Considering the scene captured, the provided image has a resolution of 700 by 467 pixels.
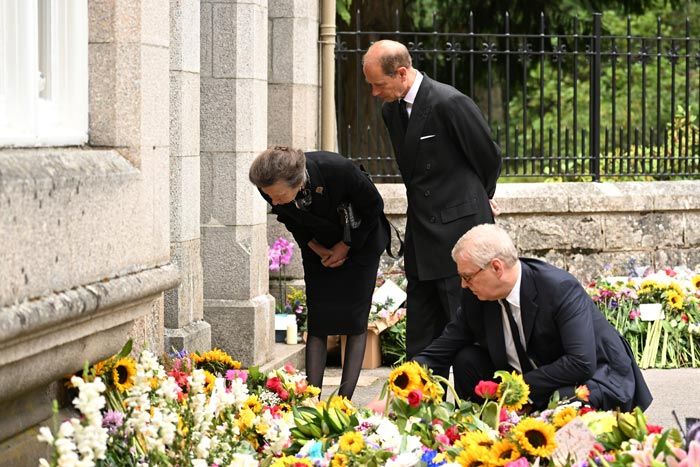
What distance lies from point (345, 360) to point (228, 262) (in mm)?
1341

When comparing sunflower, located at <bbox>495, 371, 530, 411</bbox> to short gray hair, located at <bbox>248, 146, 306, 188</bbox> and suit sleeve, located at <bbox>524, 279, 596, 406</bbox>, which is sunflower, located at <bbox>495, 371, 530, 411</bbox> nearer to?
suit sleeve, located at <bbox>524, 279, 596, 406</bbox>

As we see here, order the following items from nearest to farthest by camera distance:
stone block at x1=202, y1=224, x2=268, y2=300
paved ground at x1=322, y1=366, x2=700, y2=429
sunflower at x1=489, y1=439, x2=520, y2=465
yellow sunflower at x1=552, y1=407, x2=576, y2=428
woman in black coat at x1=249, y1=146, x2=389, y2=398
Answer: sunflower at x1=489, y1=439, x2=520, y2=465 < yellow sunflower at x1=552, y1=407, x2=576, y2=428 < woman in black coat at x1=249, y1=146, x2=389, y2=398 < paved ground at x1=322, y1=366, x2=700, y2=429 < stone block at x1=202, y1=224, x2=268, y2=300

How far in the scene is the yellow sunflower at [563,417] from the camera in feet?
13.1

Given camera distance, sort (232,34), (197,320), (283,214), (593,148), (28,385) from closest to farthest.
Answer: (28,385) < (283,214) < (197,320) < (232,34) < (593,148)

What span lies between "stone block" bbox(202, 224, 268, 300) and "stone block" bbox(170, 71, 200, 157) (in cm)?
98

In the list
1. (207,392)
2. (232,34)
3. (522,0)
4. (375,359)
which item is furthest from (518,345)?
(522,0)

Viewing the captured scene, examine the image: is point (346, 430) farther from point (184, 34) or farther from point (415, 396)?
point (184, 34)

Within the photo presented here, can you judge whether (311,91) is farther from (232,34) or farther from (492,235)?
(492,235)

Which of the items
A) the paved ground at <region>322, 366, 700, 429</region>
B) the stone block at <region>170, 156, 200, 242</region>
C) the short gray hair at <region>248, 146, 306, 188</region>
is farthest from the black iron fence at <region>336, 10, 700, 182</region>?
the short gray hair at <region>248, 146, 306, 188</region>

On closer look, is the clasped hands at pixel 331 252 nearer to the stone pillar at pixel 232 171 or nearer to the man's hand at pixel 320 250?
the man's hand at pixel 320 250

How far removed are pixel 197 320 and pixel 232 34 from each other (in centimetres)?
164

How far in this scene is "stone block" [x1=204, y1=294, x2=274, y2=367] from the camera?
785cm

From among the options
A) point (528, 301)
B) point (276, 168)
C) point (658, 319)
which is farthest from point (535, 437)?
point (658, 319)

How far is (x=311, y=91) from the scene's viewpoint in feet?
30.5
